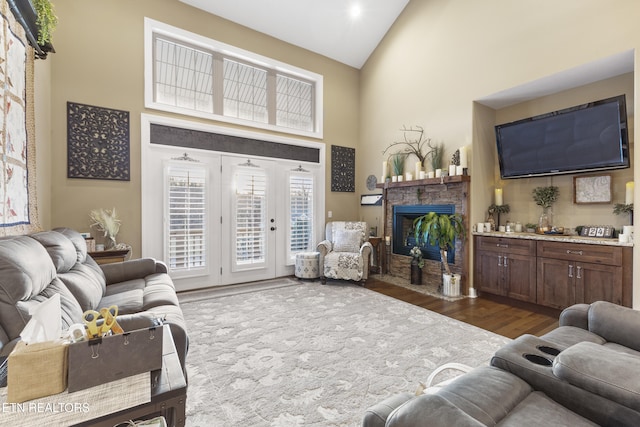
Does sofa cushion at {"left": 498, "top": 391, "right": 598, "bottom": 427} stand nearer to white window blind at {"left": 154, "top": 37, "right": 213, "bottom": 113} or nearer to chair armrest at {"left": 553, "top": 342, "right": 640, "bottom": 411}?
chair armrest at {"left": 553, "top": 342, "right": 640, "bottom": 411}

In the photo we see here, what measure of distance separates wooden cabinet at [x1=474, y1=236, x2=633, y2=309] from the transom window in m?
3.66

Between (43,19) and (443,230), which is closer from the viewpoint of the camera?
(43,19)

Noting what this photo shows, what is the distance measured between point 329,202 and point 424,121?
88.0 inches

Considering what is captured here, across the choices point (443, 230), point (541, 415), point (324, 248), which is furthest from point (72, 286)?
point (443, 230)

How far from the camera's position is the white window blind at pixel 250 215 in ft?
15.2

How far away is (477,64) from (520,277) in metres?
2.98

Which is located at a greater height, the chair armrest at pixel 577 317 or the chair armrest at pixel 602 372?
the chair armrest at pixel 602 372

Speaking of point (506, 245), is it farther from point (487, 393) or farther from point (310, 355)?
point (487, 393)

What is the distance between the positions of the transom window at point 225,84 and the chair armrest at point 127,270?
2255 millimetres

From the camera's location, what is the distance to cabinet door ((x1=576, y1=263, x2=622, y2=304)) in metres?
2.88

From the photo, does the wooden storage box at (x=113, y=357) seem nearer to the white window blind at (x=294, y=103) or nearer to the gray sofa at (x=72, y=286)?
the gray sofa at (x=72, y=286)

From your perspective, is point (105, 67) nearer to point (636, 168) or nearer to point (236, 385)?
point (236, 385)

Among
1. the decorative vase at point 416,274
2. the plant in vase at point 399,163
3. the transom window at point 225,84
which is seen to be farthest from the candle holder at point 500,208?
the transom window at point 225,84

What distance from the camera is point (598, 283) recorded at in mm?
3002
